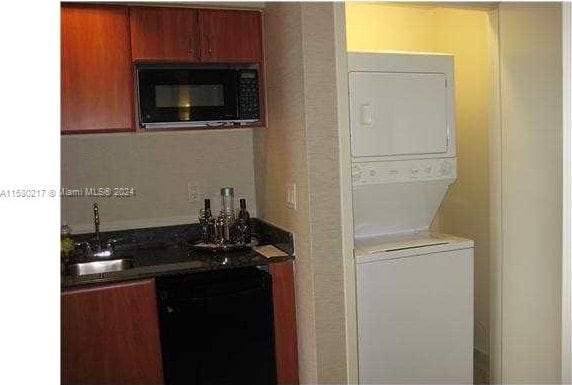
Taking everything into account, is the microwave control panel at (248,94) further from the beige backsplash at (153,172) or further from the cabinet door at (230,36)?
the beige backsplash at (153,172)

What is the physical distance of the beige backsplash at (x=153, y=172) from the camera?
268 centimetres

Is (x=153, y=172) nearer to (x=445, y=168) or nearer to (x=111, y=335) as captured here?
(x=111, y=335)

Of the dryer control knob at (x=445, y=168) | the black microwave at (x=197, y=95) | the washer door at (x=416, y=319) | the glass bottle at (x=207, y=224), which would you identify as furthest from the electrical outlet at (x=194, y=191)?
the dryer control knob at (x=445, y=168)

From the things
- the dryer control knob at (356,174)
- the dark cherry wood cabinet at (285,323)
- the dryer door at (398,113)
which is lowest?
the dark cherry wood cabinet at (285,323)

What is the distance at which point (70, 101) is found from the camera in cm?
233

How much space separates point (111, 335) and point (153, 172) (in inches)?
39.9

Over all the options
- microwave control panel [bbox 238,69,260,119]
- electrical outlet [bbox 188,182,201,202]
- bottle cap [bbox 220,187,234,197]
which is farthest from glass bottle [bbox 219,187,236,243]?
microwave control panel [bbox 238,69,260,119]

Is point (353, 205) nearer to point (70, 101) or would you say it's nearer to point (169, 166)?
point (169, 166)

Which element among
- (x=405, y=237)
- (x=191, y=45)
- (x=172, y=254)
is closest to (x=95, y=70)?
(x=191, y=45)

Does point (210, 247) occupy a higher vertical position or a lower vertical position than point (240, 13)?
lower

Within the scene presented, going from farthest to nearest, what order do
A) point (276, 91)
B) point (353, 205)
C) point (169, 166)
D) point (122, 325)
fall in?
1. point (169, 166)
2. point (276, 91)
3. point (353, 205)
4. point (122, 325)

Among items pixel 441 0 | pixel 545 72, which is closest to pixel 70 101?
pixel 441 0

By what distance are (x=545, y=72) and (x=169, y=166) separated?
198 cm

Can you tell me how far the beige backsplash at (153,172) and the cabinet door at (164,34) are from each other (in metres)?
0.52
